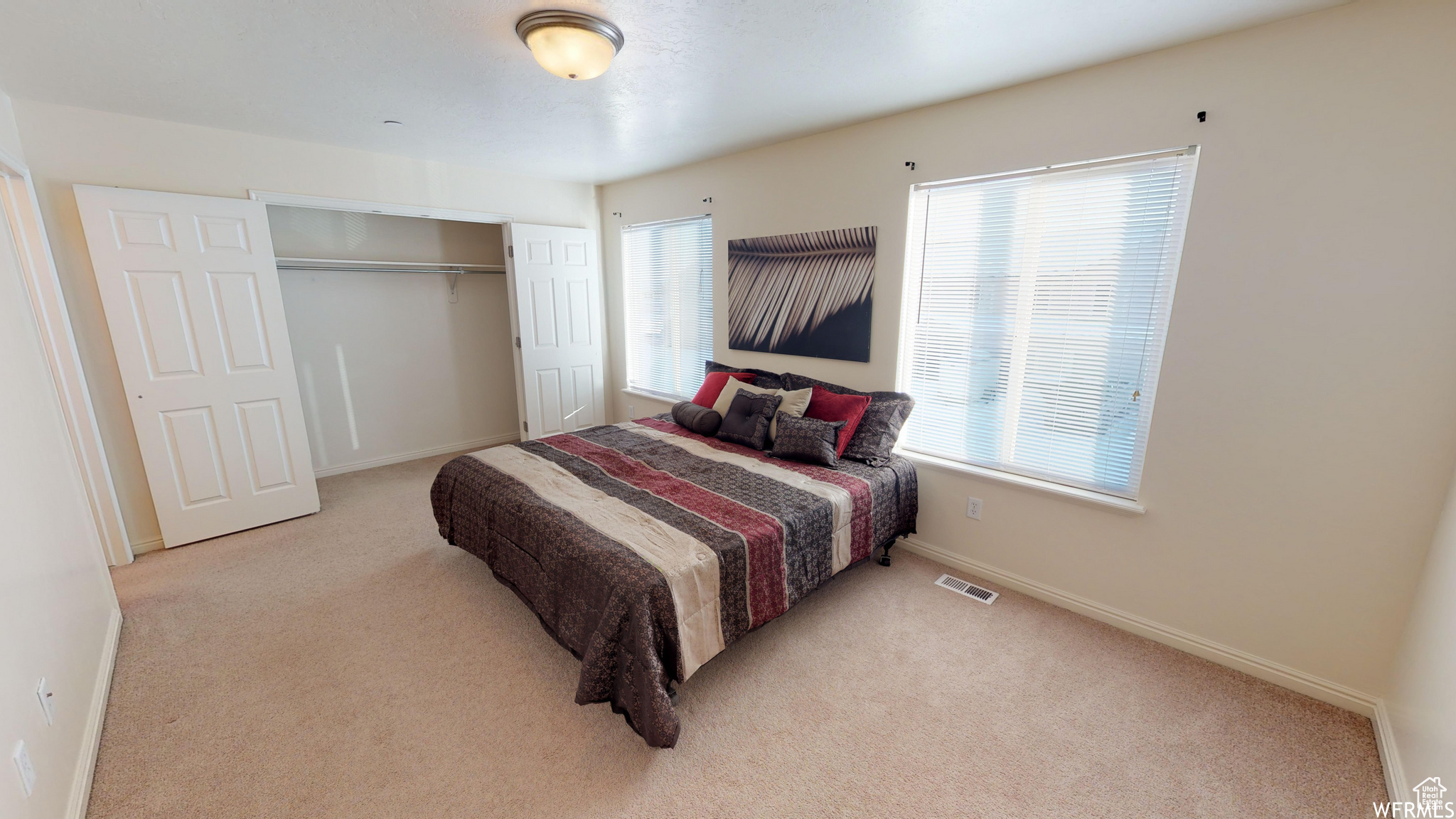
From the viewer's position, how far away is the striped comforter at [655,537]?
1732 millimetres

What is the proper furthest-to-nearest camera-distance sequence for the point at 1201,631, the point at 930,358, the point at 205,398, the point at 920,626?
the point at 205,398
the point at 930,358
the point at 920,626
the point at 1201,631

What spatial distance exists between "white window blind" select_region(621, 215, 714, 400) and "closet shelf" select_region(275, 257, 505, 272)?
1271mm

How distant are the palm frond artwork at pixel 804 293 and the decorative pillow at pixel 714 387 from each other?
0.88 ft

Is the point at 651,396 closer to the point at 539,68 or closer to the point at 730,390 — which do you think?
the point at 730,390

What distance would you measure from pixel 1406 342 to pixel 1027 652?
1650 millimetres

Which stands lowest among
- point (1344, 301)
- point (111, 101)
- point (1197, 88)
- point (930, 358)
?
point (930, 358)

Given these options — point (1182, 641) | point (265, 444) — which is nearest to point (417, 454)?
point (265, 444)

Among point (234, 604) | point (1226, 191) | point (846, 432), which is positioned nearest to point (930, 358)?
point (846, 432)

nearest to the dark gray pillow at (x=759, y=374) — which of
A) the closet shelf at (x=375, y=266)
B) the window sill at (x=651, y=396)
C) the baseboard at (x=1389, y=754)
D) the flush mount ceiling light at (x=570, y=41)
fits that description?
the window sill at (x=651, y=396)

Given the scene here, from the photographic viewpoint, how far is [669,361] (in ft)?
15.0

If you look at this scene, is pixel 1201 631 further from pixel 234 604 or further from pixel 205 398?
pixel 205 398

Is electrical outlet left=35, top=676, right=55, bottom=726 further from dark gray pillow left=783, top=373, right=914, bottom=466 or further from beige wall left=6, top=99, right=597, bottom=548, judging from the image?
dark gray pillow left=783, top=373, right=914, bottom=466

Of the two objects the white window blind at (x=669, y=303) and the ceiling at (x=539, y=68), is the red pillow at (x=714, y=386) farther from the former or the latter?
the ceiling at (x=539, y=68)

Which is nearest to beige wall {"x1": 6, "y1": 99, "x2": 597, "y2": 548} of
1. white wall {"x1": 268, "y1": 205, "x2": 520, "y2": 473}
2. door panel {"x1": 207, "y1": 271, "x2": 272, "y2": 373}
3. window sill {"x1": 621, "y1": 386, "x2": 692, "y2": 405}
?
door panel {"x1": 207, "y1": 271, "x2": 272, "y2": 373}
